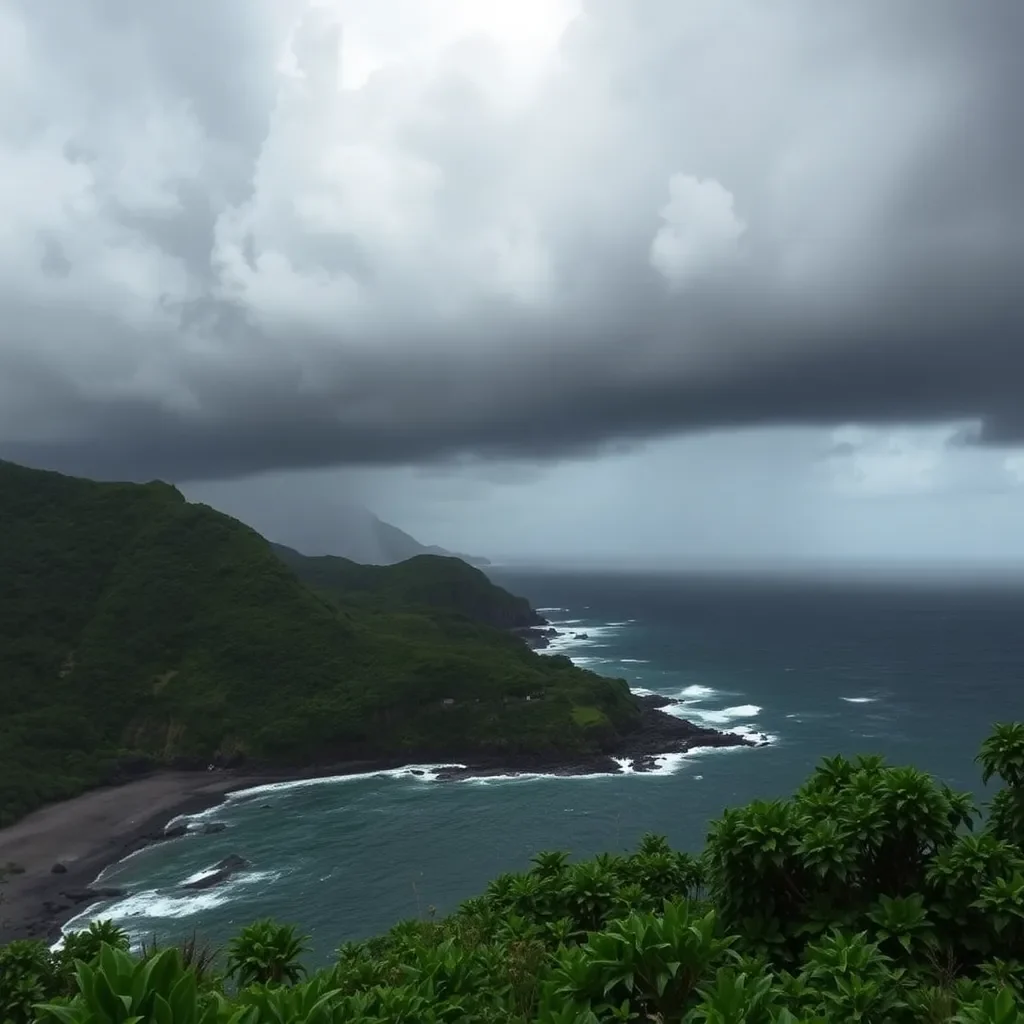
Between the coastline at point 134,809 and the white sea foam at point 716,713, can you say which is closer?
the coastline at point 134,809

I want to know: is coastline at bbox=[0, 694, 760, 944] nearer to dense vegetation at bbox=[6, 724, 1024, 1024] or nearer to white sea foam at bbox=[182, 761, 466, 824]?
white sea foam at bbox=[182, 761, 466, 824]

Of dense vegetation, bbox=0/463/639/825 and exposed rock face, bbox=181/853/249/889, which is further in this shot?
dense vegetation, bbox=0/463/639/825

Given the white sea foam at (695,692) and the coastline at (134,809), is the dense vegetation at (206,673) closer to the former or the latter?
the coastline at (134,809)

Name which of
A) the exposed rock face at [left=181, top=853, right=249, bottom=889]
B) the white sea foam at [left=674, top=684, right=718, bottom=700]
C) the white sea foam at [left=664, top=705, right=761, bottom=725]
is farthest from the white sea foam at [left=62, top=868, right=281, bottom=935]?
the white sea foam at [left=674, top=684, right=718, bottom=700]

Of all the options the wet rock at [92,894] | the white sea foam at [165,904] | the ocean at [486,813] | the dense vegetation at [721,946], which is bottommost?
the wet rock at [92,894]

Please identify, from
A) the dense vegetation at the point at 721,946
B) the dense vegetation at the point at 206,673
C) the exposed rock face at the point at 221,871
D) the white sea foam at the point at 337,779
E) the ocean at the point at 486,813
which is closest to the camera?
the dense vegetation at the point at 721,946

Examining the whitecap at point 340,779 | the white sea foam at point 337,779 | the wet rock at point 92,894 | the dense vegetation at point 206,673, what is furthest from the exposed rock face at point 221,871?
the dense vegetation at point 206,673

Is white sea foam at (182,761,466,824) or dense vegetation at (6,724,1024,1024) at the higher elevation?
dense vegetation at (6,724,1024,1024)
